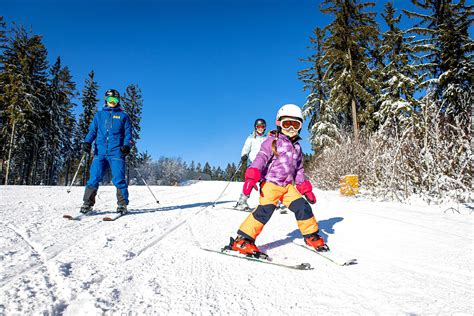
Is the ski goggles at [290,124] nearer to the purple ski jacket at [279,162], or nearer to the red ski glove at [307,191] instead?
the purple ski jacket at [279,162]

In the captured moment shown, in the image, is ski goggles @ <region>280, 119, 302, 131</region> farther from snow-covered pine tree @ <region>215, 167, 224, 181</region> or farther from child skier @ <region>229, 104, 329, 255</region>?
snow-covered pine tree @ <region>215, 167, 224, 181</region>

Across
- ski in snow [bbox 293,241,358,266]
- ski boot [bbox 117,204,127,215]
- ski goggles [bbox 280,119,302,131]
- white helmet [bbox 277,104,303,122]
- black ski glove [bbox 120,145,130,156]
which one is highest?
white helmet [bbox 277,104,303,122]

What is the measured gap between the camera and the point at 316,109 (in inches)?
1003

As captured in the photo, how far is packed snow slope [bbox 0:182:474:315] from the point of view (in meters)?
1.52

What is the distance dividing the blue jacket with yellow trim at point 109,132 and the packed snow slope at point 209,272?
1.47 meters

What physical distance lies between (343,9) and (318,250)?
67.9ft

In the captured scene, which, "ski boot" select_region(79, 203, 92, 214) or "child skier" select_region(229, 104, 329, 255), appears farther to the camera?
"ski boot" select_region(79, 203, 92, 214)

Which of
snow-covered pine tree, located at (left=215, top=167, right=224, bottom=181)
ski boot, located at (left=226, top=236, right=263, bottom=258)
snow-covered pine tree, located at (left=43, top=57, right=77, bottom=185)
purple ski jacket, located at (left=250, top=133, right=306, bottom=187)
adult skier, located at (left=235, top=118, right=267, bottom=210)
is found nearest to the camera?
ski boot, located at (left=226, top=236, right=263, bottom=258)

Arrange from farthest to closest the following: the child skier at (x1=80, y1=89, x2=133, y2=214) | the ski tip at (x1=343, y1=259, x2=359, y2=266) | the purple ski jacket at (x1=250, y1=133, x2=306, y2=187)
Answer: the child skier at (x1=80, y1=89, x2=133, y2=214) → the purple ski jacket at (x1=250, y1=133, x2=306, y2=187) → the ski tip at (x1=343, y1=259, x2=359, y2=266)

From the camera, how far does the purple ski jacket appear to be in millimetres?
3053

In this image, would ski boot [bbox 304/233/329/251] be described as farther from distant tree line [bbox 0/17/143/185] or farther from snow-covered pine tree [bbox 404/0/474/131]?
distant tree line [bbox 0/17/143/185]

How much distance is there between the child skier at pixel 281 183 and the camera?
2.77 meters

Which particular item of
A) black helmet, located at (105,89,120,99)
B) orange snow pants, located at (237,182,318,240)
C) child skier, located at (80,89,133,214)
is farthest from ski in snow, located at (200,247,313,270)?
black helmet, located at (105,89,120,99)

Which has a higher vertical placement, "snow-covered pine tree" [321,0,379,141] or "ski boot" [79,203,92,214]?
"snow-covered pine tree" [321,0,379,141]
